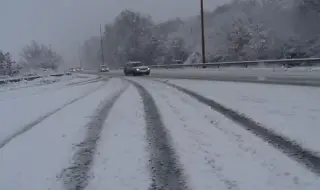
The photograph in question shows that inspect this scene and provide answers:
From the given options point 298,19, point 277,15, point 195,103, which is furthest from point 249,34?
point 195,103

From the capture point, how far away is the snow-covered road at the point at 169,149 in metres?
3.86

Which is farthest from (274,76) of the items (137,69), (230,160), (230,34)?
(230,34)

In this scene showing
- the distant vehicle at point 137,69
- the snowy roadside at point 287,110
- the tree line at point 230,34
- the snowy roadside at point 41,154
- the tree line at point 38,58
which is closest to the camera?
the snowy roadside at point 41,154

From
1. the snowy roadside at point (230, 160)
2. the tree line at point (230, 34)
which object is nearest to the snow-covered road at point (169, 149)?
the snowy roadside at point (230, 160)

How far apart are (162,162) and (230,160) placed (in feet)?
3.05

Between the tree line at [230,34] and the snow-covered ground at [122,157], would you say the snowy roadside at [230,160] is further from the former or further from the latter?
the tree line at [230,34]

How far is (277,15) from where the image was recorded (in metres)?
60.4

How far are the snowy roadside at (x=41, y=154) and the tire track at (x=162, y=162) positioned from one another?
118 cm

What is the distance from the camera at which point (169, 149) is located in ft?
16.7

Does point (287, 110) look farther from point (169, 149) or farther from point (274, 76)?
point (274, 76)

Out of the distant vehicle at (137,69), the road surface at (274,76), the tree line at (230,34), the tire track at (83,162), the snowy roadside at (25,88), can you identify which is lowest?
the tire track at (83,162)

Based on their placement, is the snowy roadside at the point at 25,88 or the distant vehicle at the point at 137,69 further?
the distant vehicle at the point at 137,69

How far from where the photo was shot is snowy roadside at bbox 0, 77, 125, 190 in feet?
13.3

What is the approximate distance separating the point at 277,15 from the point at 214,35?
479 inches
